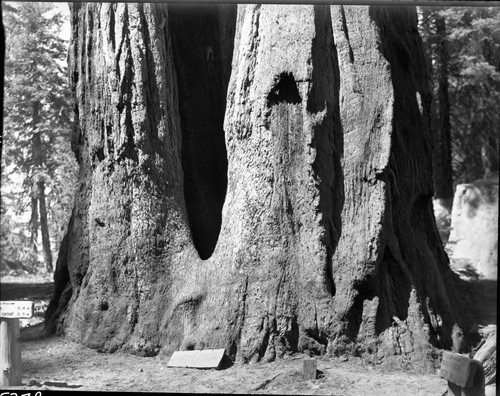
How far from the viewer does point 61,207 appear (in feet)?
47.8

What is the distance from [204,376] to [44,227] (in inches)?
328

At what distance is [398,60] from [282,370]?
380 centimetres

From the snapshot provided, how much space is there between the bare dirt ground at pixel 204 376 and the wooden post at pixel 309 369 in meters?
0.05

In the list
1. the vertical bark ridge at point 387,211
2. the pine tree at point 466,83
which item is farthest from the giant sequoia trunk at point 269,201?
the pine tree at point 466,83

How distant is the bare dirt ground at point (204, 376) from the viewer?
21.5 ft

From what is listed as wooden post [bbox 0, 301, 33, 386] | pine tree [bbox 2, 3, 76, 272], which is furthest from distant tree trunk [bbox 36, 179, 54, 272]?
wooden post [bbox 0, 301, 33, 386]

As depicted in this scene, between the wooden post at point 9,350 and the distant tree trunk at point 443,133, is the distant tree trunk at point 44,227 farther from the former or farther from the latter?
the distant tree trunk at point 443,133

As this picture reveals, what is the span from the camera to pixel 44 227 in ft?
46.9

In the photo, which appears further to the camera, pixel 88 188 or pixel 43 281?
pixel 43 281

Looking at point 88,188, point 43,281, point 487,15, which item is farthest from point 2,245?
point 487,15

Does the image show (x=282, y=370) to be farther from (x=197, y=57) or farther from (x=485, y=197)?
(x=485, y=197)

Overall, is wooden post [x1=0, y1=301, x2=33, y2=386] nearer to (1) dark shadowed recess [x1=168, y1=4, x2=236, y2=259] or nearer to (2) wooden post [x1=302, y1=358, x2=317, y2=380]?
(2) wooden post [x1=302, y1=358, x2=317, y2=380]

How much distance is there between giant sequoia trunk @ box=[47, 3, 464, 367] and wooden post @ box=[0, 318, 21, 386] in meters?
1.22

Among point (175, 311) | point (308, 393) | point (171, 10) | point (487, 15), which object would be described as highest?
point (487, 15)
